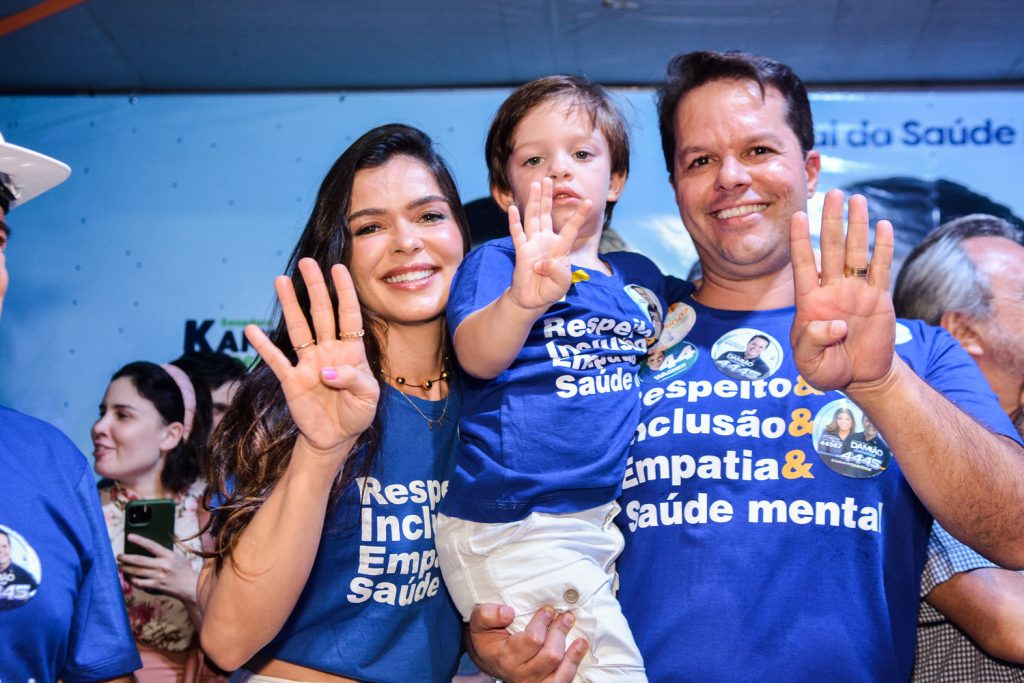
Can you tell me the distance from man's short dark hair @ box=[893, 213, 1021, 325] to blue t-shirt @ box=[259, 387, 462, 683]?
212cm

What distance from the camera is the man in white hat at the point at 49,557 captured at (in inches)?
71.4

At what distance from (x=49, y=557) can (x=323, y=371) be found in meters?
0.70

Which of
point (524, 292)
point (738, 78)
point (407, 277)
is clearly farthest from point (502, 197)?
point (524, 292)

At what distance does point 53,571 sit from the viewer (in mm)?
1861

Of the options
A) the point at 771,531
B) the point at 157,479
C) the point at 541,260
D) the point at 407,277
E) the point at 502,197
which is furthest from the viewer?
the point at 157,479

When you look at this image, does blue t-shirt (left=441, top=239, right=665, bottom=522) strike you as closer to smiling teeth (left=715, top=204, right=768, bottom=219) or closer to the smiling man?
the smiling man

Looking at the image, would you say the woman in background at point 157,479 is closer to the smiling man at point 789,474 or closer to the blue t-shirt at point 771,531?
the smiling man at point 789,474

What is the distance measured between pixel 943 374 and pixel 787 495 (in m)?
0.46

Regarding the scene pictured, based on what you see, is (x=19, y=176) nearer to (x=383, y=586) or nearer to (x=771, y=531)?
(x=383, y=586)

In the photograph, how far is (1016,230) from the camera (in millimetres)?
3445

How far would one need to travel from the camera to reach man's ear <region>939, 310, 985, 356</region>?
3301 mm

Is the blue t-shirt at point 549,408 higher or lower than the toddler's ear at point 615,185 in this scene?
lower

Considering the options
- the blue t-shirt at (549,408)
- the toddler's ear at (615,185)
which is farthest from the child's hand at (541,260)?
the toddler's ear at (615,185)

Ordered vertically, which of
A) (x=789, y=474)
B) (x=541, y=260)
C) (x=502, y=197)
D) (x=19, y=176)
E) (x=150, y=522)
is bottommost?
(x=150, y=522)
